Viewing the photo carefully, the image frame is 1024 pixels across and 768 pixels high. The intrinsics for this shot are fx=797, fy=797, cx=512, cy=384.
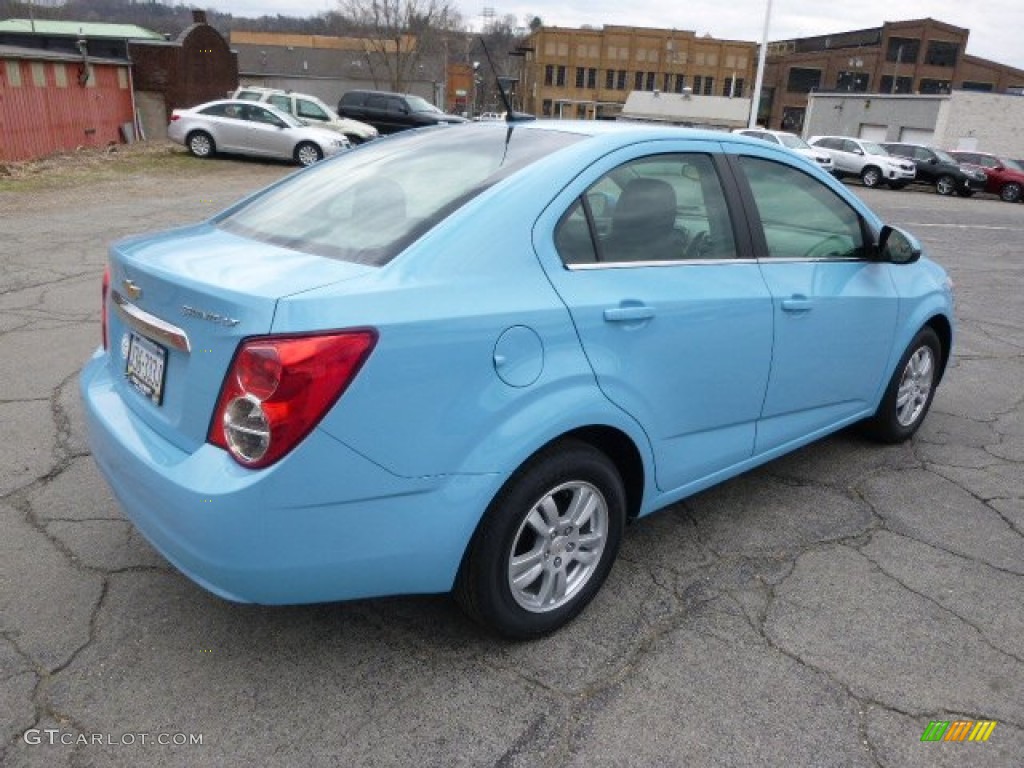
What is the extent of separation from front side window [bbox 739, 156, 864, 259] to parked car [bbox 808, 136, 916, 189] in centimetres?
2647

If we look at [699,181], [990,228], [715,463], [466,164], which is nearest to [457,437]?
[466,164]

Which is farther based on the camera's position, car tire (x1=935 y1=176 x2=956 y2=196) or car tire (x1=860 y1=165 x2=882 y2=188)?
car tire (x1=860 y1=165 x2=882 y2=188)

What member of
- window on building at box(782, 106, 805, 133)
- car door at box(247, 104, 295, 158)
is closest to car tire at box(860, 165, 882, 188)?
car door at box(247, 104, 295, 158)

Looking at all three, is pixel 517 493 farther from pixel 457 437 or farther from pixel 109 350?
pixel 109 350

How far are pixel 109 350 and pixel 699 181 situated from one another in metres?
2.26

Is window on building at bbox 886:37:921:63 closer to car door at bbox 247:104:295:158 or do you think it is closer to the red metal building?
the red metal building

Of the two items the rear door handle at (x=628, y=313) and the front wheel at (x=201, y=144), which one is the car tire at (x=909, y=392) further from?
the front wheel at (x=201, y=144)

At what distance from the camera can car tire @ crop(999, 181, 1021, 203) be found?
2642 cm

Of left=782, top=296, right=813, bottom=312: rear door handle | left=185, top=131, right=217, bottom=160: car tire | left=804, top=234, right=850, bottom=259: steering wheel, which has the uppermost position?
left=804, top=234, right=850, bottom=259: steering wheel

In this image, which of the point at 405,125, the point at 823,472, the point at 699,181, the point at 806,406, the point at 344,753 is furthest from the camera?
the point at 405,125

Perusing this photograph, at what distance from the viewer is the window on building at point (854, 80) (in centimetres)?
7869

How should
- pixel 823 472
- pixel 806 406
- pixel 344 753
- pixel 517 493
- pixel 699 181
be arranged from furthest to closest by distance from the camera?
1. pixel 823 472
2. pixel 806 406
3. pixel 699 181
4. pixel 517 493
5. pixel 344 753

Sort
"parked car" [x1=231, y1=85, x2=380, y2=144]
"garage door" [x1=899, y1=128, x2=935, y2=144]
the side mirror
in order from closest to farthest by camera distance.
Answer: the side mirror → "parked car" [x1=231, y1=85, x2=380, y2=144] → "garage door" [x1=899, y1=128, x2=935, y2=144]

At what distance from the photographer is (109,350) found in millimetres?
2805
